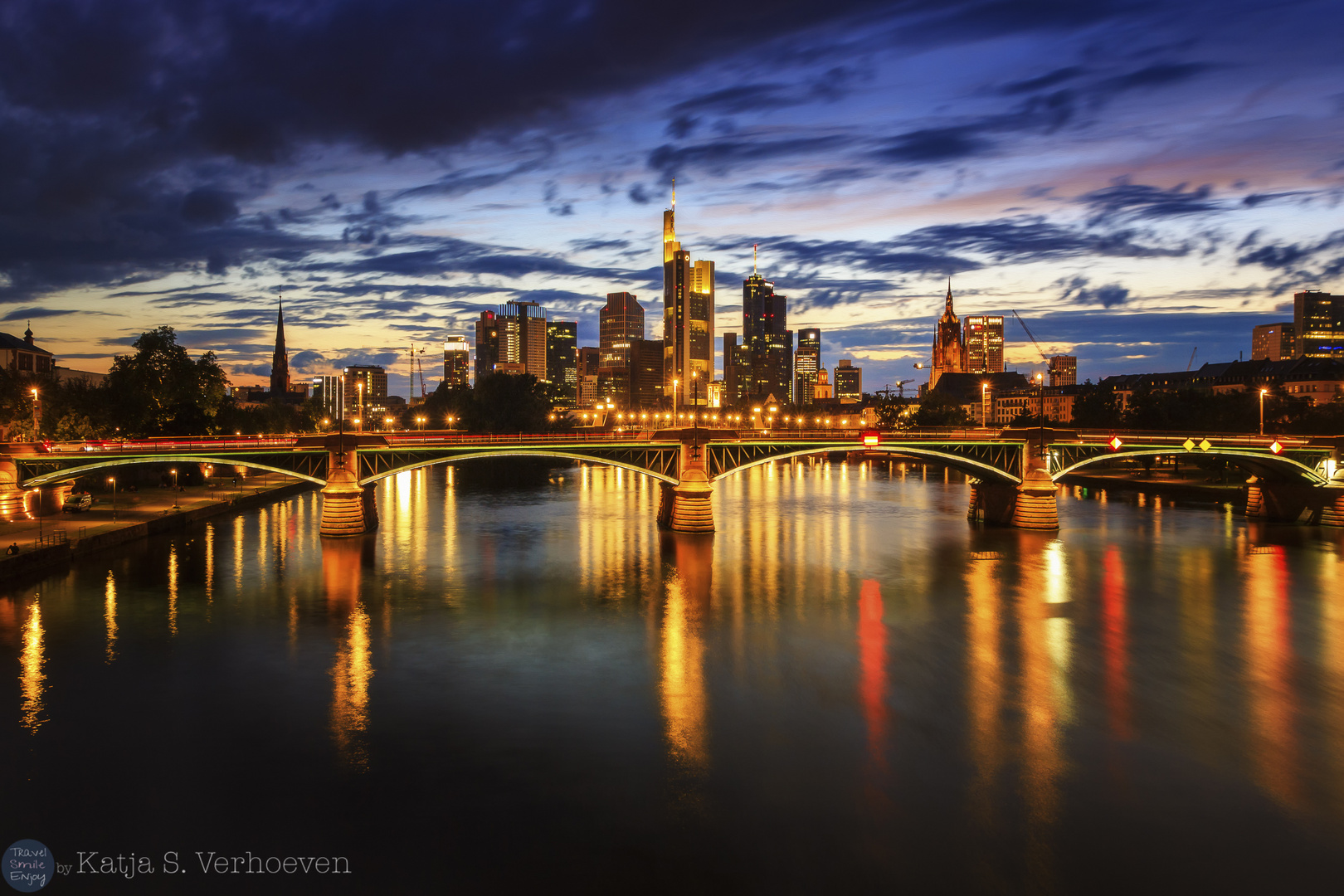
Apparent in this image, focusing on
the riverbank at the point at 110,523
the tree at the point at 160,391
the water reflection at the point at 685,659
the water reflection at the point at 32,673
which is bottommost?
the water reflection at the point at 685,659

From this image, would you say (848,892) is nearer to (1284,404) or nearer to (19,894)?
(19,894)

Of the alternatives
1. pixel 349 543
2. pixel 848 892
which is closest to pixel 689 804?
pixel 848 892

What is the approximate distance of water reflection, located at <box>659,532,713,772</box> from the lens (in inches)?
959

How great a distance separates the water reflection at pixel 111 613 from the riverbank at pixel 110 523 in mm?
3633

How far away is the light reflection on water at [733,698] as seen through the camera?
19844 mm

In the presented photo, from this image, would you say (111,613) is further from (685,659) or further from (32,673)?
(685,659)

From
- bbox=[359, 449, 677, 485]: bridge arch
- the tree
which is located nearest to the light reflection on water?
bbox=[359, 449, 677, 485]: bridge arch

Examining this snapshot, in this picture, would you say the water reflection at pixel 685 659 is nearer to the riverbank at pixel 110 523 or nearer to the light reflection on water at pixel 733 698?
the light reflection on water at pixel 733 698

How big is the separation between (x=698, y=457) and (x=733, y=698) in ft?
114

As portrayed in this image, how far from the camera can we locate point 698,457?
62188 mm

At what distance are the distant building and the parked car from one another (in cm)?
5120

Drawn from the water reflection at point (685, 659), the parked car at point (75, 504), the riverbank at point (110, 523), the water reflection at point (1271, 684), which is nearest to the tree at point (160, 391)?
the riverbank at point (110, 523)

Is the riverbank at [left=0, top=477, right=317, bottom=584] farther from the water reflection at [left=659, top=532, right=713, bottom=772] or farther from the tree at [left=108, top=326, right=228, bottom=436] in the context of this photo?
the water reflection at [left=659, top=532, right=713, bottom=772]

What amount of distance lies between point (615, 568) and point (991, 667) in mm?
25250
